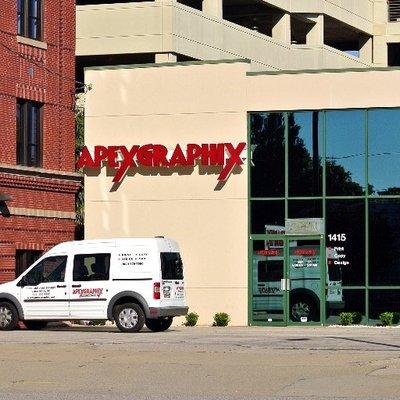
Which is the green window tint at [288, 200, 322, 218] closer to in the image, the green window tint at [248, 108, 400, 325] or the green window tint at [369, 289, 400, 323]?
the green window tint at [248, 108, 400, 325]

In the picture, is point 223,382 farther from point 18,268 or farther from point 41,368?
point 18,268

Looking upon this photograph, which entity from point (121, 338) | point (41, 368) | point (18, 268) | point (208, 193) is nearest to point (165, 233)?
point (208, 193)

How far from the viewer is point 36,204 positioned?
38.7 m

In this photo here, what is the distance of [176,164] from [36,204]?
164 inches

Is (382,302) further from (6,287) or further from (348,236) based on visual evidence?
(6,287)

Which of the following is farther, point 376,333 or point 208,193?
point 208,193

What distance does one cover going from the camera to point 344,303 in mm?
36906

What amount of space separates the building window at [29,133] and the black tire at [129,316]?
7959 mm

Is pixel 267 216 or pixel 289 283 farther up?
pixel 267 216

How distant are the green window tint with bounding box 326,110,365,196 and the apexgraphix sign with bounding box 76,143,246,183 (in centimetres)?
250

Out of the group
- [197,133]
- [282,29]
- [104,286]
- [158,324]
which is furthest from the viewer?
[282,29]

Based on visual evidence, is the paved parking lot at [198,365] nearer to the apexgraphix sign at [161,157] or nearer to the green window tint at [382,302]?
the green window tint at [382,302]

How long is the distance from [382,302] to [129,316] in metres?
8.09

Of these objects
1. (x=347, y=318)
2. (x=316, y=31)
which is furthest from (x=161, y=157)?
(x=316, y=31)
